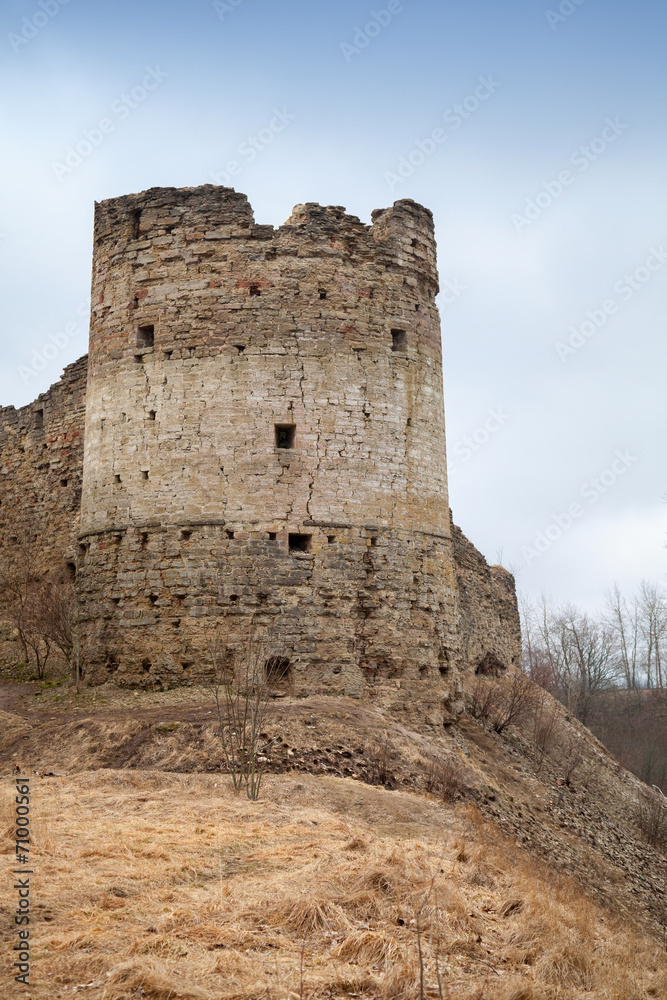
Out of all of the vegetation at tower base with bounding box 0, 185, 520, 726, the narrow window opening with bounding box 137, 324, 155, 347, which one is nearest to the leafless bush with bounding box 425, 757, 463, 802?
the vegetation at tower base with bounding box 0, 185, 520, 726

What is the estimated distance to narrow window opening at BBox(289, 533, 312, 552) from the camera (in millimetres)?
14078

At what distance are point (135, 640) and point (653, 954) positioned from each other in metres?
8.56

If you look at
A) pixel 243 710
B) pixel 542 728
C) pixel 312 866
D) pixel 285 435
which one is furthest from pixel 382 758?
pixel 542 728

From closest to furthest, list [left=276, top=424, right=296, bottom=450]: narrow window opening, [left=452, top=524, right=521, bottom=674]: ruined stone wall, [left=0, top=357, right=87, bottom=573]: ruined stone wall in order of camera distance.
A: [left=276, top=424, right=296, bottom=450]: narrow window opening, [left=0, top=357, right=87, bottom=573]: ruined stone wall, [left=452, top=524, right=521, bottom=674]: ruined stone wall

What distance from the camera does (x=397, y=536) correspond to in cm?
1445

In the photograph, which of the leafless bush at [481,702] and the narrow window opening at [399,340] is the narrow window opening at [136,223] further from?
the leafless bush at [481,702]

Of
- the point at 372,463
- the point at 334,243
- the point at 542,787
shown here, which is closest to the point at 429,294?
the point at 334,243

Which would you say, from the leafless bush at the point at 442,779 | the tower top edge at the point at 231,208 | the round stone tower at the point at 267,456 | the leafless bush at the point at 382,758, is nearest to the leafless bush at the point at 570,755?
the round stone tower at the point at 267,456

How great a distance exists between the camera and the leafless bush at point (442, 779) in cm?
1197

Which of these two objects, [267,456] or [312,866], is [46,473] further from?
[312,866]

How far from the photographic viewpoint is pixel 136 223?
615 inches

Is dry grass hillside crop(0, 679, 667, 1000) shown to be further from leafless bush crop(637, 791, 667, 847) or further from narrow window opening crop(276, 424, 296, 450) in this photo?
narrow window opening crop(276, 424, 296, 450)

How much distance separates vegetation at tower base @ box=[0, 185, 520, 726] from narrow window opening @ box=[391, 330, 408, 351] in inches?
1.8

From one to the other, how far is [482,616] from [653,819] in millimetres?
6538
